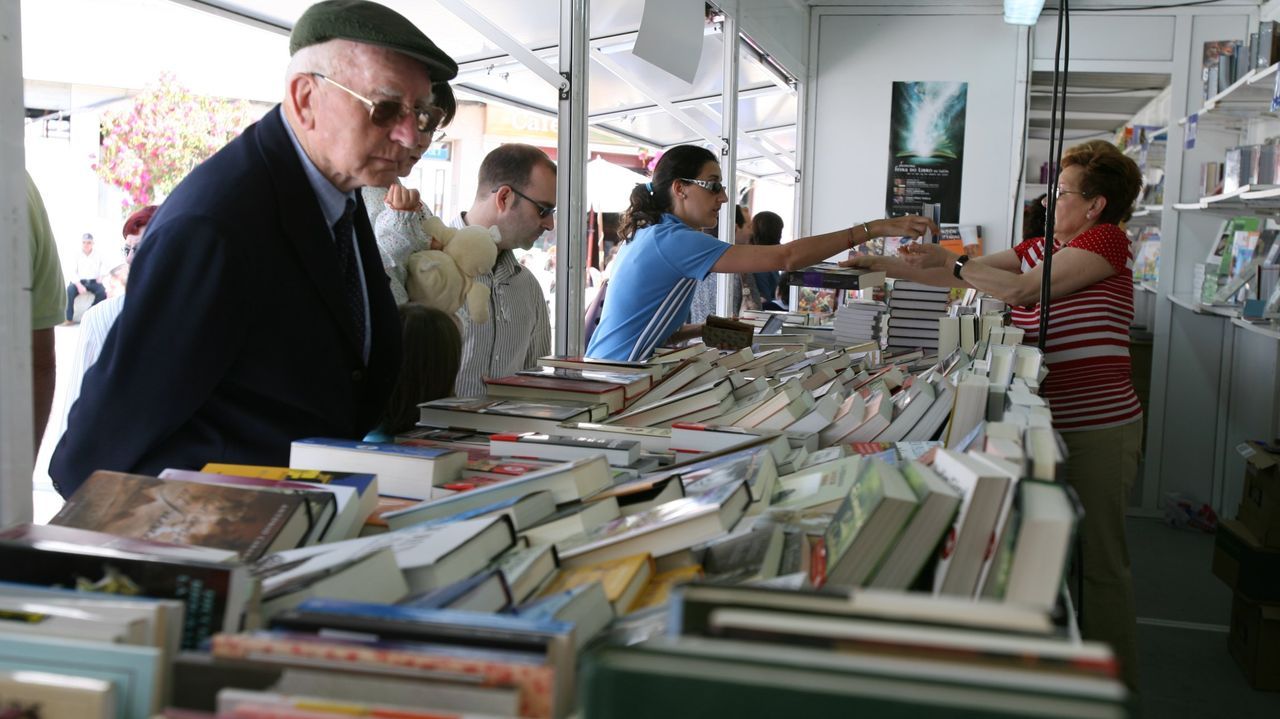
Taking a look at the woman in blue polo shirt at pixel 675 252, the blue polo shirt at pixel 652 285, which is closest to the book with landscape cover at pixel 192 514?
the blue polo shirt at pixel 652 285

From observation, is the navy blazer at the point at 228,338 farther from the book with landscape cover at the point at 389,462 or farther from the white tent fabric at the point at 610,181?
the white tent fabric at the point at 610,181

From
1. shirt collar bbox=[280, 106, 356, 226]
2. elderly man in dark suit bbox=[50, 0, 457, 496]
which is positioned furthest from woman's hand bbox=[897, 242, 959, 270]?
shirt collar bbox=[280, 106, 356, 226]

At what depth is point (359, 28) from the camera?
67.7 inches

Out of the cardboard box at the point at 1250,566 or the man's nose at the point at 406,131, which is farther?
the cardboard box at the point at 1250,566

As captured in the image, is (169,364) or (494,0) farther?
(494,0)

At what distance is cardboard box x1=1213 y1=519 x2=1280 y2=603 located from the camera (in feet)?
12.0

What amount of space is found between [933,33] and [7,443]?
7085 millimetres

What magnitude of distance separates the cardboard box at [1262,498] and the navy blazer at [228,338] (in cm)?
320

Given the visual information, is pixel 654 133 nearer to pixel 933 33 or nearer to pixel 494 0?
pixel 933 33

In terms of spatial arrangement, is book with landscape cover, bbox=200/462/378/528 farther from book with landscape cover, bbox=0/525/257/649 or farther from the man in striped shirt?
the man in striped shirt

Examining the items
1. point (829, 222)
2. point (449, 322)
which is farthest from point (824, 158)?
point (449, 322)

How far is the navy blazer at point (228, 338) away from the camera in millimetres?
1513

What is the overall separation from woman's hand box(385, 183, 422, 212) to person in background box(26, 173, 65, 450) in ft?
3.25

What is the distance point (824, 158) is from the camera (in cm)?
755
